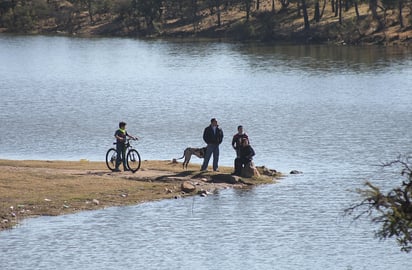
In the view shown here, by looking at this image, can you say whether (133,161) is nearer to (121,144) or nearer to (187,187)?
(121,144)

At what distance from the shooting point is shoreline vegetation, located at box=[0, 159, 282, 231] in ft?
103

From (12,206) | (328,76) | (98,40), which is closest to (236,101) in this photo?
(328,76)

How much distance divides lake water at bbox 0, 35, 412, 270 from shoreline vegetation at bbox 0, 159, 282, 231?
596 millimetres

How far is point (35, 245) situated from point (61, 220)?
252 centimetres

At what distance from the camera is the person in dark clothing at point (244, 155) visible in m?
35.7

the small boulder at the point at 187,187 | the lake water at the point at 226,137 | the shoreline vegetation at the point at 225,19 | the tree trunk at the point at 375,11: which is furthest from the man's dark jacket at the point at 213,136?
the tree trunk at the point at 375,11

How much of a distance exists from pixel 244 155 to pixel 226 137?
46.2 feet

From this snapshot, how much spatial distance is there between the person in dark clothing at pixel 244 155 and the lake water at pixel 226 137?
1.13m

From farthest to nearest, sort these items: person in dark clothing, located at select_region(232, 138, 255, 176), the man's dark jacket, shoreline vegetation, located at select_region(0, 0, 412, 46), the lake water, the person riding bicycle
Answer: shoreline vegetation, located at select_region(0, 0, 412, 46) < the man's dark jacket < the person riding bicycle < person in dark clothing, located at select_region(232, 138, 255, 176) < the lake water

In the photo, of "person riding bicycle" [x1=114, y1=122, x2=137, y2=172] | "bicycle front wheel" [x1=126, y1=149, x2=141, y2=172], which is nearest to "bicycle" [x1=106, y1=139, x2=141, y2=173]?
"bicycle front wheel" [x1=126, y1=149, x2=141, y2=172]

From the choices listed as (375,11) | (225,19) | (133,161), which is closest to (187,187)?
(133,161)

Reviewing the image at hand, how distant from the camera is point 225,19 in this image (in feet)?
474

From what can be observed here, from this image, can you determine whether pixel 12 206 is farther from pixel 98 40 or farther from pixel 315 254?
pixel 98 40

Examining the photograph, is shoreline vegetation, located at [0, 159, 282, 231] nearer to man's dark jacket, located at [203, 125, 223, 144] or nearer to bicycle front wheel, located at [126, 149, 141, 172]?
bicycle front wheel, located at [126, 149, 141, 172]
